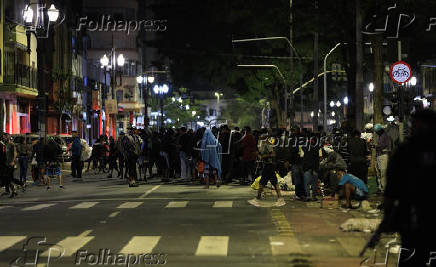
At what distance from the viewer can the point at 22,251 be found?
1268cm

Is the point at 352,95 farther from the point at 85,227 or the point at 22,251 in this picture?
the point at 22,251

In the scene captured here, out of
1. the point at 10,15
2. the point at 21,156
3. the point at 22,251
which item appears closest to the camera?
the point at 22,251

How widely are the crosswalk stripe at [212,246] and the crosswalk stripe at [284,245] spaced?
72 centimetres

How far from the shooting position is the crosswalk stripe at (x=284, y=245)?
41.1 feet

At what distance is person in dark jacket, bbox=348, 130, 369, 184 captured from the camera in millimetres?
21141

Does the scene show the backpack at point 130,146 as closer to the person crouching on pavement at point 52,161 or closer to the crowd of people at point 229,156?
the crowd of people at point 229,156

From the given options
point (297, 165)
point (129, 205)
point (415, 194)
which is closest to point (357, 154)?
point (297, 165)

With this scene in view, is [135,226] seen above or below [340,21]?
below

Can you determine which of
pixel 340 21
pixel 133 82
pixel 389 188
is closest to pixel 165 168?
pixel 340 21

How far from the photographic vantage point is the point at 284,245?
13.2m

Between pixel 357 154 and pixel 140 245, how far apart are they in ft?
30.5

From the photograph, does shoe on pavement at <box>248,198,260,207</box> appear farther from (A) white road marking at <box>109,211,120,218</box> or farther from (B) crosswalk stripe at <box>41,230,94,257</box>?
(B) crosswalk stripe at <box>41,230,94,257</box>

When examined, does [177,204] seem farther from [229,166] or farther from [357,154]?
[229,166]

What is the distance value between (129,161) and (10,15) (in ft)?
74.8
